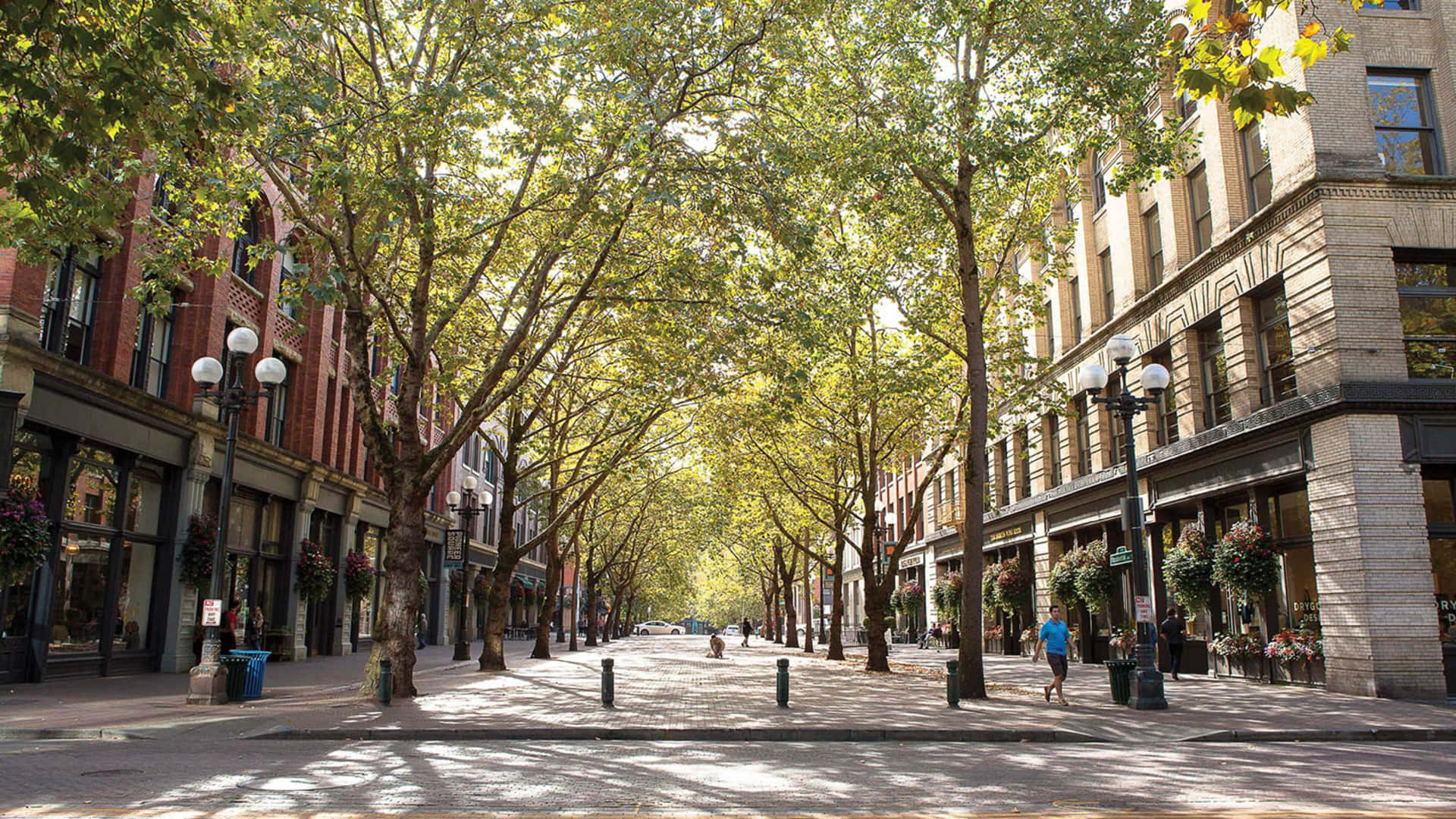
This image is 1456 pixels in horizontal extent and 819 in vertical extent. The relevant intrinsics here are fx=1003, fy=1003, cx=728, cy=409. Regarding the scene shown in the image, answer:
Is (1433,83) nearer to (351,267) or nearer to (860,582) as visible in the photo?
(351,267)

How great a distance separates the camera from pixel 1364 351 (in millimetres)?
18016

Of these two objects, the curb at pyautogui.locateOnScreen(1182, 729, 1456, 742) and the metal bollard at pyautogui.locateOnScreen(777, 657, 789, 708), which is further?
the metal bollard at pyautogui.locateOnScreen(777, 657, 789, 708)

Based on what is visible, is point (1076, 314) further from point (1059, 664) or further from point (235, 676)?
point (235, 676)

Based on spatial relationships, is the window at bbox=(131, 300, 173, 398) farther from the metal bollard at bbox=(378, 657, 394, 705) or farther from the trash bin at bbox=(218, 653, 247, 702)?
the metal bollard at bbox=(378, 657, 394, 705)

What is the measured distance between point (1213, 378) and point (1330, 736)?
11.8 meters

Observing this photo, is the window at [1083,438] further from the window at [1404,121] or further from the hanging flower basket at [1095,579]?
the window at [1404,121]

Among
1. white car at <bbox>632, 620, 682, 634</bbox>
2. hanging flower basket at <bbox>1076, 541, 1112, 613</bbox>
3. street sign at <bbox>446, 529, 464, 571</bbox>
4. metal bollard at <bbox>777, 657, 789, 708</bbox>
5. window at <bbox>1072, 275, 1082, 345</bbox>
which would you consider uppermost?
window at <bbox>1072, 275, 1082, 345</bbox>

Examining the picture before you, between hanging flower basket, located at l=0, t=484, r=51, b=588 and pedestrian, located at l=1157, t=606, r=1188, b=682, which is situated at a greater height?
hanging flower basket, located at l=0, t=484, r=51, b=588

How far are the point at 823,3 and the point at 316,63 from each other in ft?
25.8

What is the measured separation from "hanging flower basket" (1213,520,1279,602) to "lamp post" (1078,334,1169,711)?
3.57 metres

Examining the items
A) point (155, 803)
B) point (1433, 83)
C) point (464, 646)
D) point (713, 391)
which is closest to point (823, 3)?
point (713, 391)

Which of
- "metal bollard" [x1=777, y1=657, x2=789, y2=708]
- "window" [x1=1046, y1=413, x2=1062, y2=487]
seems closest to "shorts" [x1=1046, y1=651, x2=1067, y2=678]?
"metal bollard" [x1=777, y1=657, x2=789, y2=708]

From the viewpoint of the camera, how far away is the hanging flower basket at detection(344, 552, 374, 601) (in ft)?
104

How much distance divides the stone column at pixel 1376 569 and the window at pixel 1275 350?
7.03 ft
